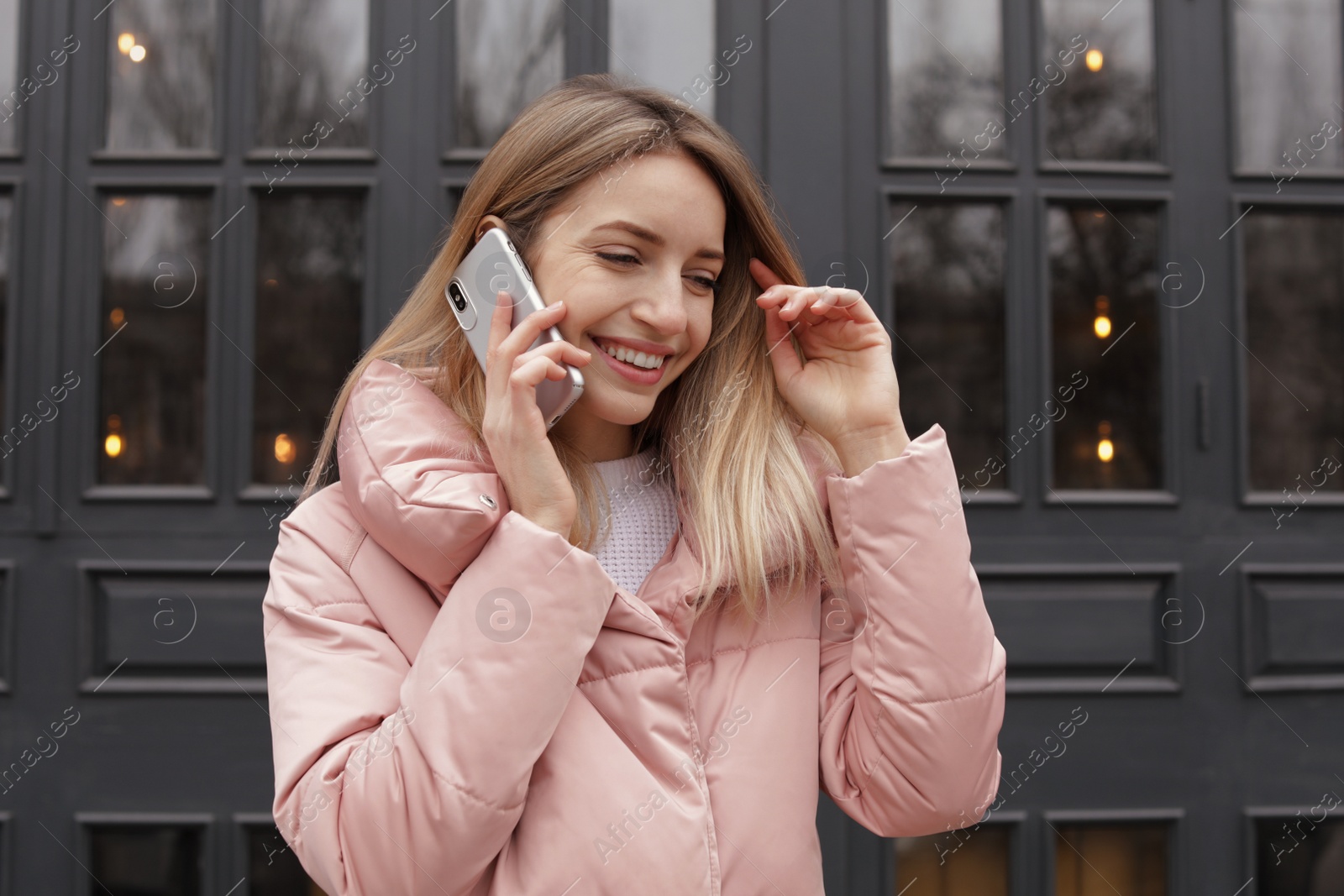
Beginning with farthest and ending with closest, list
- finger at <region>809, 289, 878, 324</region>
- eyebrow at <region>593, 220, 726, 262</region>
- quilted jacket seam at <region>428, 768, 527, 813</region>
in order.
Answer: finger at <region>809, 289, 878, 324</region> → eyebrow at <region>593, 220, 726, 262</region> → quilted jacket seam at <region>428, 768, 527, 813</region>

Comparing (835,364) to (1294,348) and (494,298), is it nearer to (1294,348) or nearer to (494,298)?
(494,298)

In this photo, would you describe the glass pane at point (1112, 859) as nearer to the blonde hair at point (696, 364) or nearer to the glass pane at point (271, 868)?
the blonde hair at point (696, 364)

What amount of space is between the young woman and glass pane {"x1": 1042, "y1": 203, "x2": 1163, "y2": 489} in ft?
4.63

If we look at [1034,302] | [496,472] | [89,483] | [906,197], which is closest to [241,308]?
[89,483]

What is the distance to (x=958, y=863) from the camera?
2.51 m

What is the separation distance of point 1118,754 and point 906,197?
5.19ft

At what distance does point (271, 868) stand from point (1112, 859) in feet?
7.30

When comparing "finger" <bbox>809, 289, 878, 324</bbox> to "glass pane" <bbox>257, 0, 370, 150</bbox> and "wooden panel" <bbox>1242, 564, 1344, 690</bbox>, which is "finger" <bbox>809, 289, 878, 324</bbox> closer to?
"glass pane" <bbox>257, 0, 370, 150</bbox>

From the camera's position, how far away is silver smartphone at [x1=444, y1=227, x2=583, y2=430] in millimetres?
1195

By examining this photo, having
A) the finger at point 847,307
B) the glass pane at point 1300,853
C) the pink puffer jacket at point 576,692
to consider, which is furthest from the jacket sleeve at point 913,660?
the glass pane at point 1300,853

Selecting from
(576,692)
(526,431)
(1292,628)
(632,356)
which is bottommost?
(1292,628)

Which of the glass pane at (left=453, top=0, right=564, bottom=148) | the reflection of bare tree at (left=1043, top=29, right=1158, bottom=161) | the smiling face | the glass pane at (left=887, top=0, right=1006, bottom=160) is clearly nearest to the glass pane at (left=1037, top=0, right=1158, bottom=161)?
the reflection of bare tree at (left=1043, top=29, right=1158, bottom=161)

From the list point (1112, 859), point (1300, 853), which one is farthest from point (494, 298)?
point (1300, 853)

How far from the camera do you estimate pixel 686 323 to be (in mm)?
1259
